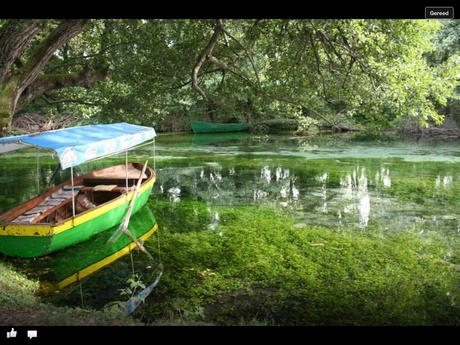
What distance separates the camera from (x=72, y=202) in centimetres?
555

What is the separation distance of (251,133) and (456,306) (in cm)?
1920

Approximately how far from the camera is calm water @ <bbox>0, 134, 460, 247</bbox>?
280 inches

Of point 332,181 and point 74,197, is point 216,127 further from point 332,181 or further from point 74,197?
point 74,197

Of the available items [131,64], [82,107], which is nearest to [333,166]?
[131,64]

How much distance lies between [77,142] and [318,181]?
5.92 metres

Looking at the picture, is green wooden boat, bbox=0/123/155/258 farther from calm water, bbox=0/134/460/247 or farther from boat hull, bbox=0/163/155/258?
calm water, bbox=0/134/460/247

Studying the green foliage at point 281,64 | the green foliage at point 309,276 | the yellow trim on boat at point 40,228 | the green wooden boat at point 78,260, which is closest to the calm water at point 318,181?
the green foliage at point 309,276

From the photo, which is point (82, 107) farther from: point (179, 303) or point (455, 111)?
point (455, 111)

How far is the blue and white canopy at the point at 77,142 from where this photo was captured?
197 inches

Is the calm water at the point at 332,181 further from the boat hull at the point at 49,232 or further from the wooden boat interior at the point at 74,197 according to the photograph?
the boat hull at the point at 49,232

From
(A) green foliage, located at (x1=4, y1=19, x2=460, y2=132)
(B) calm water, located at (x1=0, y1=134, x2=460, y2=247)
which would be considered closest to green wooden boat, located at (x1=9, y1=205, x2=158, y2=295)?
(B) calm water, located at (x1=0, y1=134, x2=460, y2=247)

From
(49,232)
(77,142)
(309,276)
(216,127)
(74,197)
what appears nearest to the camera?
(309,276)

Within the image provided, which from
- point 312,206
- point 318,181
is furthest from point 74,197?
point 318,181

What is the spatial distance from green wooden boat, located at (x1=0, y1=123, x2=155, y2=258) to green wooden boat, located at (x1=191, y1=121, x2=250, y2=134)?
14.9 m
